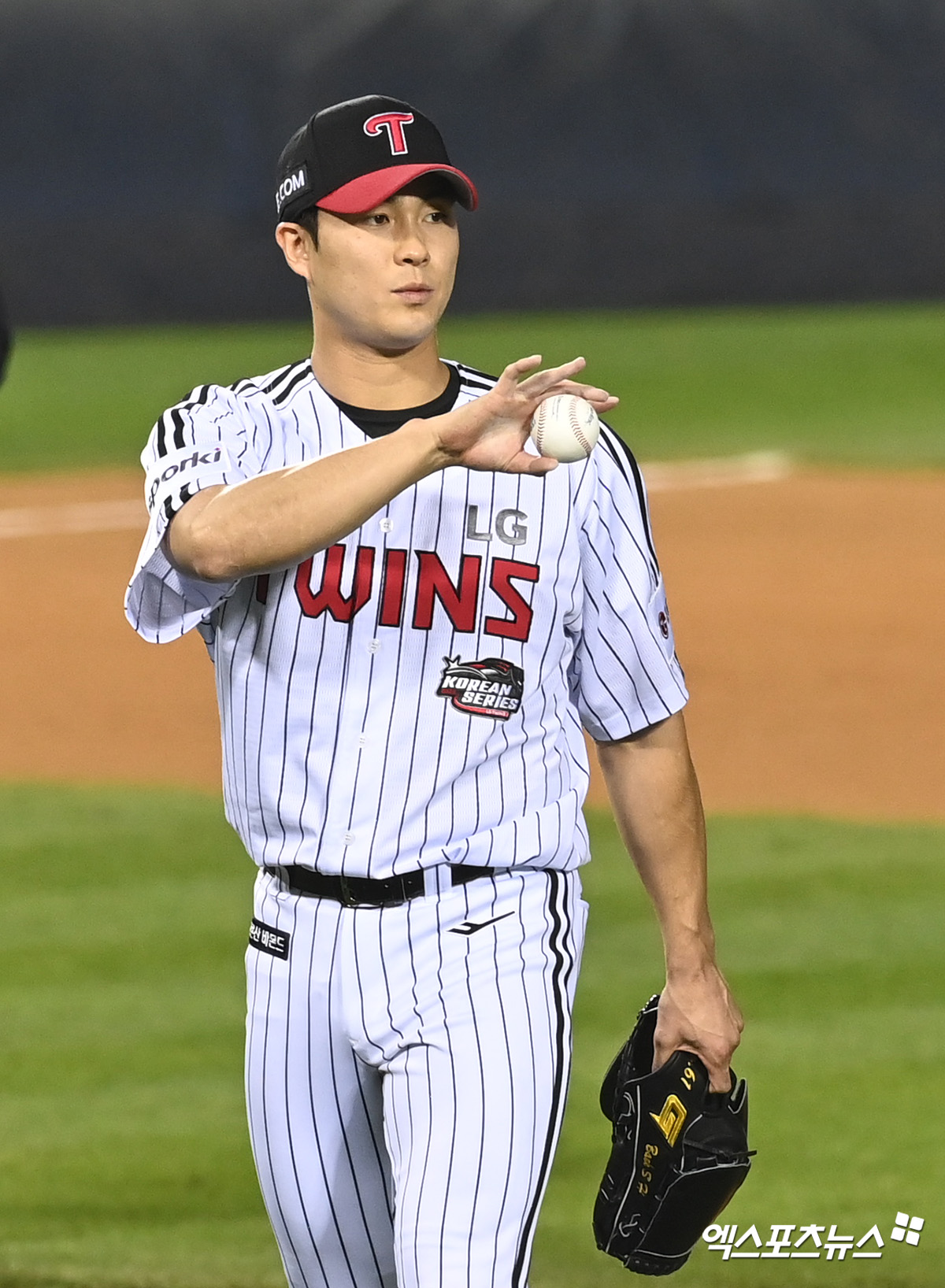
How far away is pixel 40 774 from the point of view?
864 cm

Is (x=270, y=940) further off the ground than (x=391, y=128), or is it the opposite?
(x=391, y=128)

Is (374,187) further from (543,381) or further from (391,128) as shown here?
(543,381)

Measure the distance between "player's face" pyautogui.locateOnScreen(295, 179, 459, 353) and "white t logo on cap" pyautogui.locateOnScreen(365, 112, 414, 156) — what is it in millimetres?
53

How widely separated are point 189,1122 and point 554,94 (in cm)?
2419

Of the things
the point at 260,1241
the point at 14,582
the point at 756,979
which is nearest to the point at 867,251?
the point at 14,582

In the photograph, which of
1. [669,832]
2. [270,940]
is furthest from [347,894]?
[669,832]

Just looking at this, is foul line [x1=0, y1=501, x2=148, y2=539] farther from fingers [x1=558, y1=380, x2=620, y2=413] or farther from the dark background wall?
fingers [x1=558, y1=380, x2=620, y2=413]

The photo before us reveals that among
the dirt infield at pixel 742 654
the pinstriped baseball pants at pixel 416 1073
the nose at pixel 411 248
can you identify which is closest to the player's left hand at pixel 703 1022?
the pinstriped baseball pants at pixel 416 1073

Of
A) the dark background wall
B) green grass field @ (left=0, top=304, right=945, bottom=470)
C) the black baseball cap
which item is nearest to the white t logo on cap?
the black baseball cap

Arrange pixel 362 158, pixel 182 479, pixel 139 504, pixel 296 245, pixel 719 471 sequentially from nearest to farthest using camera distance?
pixel 182 479
pixel 362 158
pixel 296 245
pixel 139 504
pixel 719 471

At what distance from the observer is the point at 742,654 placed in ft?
34.8

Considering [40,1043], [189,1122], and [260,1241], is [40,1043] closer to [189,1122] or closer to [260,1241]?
[189,1122]

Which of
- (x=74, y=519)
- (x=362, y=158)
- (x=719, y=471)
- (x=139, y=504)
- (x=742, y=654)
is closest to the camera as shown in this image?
(x=362, y=158)

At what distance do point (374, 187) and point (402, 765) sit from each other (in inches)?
29.5
